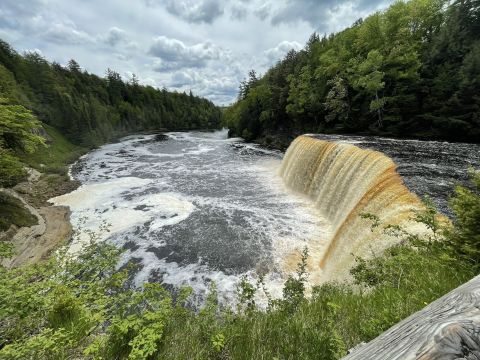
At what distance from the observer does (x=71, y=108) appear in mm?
49594

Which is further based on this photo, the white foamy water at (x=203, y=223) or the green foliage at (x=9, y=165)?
the green foliage at (x=9, y=165)

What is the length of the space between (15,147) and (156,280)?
11.7 meters

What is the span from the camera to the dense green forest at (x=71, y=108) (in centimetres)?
1327

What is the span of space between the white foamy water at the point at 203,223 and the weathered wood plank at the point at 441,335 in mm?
7954

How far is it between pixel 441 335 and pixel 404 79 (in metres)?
32.1

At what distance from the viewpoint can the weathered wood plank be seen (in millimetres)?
785

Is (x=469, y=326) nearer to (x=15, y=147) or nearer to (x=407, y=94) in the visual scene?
(x=15, y=147)

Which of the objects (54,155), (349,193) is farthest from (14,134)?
(54,155)

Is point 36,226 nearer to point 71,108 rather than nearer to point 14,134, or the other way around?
point 14,134

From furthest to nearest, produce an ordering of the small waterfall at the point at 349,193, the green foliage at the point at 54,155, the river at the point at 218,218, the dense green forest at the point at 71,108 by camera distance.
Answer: the green foliage at the point at 54,155 < the dense green forest at the point at 71,108 < the river at the point at 218,218 < the small waterfall at the point at 349,193

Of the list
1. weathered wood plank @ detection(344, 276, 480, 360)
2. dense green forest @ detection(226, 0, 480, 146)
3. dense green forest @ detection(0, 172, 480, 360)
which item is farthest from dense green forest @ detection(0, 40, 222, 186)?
dense green forest @ detection(226, 0, 480, 146)

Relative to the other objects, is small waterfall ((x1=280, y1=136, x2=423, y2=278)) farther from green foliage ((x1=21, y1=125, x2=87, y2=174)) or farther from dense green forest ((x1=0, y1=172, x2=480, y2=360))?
green foliage ((x1=21, y1=125, x2=87, y2=174))

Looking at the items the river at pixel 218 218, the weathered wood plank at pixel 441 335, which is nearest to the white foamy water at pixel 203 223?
the river at pixel 218 218

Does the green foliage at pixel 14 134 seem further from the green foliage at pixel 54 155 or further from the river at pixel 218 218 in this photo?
the river at pixel 218 218
